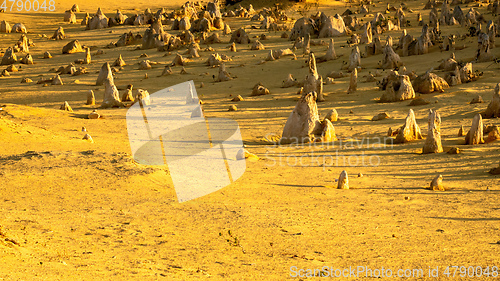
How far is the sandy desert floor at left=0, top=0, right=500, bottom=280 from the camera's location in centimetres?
500

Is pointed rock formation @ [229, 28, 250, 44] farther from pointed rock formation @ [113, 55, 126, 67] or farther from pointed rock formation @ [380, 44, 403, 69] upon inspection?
pointed rock formation @ [380, 44, 403, 69]

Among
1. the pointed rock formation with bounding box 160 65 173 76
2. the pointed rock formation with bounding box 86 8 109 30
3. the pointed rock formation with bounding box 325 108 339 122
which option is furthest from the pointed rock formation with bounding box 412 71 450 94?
the pointed rock formation with bounding box 86 8 109 30

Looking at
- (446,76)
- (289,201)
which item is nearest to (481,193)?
(289,201)

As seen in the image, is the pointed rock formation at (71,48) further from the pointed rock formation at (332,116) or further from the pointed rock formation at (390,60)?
the pointed rock formation at (332,116)

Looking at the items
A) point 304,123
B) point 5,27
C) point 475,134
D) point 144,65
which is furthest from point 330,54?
point 5,27

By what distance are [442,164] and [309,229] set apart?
4.28 meters

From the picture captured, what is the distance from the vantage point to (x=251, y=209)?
682cm

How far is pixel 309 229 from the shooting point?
6.11m

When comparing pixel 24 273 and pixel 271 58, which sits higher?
pixel 24 273

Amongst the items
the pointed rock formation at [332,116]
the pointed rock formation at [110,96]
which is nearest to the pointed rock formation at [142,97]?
the pointed rock formation at [110,96]

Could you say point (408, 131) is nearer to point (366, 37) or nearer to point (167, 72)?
point (167, 72)

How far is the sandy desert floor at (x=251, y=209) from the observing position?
500cm

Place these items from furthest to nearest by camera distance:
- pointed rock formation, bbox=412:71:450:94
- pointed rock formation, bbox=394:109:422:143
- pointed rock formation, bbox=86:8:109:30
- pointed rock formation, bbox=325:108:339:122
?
1. pointed rock formation, bbox=86:8:109:30
2. pointed rock formation, bbox=412:71:450:94
3. pointed rock formation, bbox=325:108:339:122
4. pointed rock formation, bbox=394:109:422:143

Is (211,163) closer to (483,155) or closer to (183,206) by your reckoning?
(183,206)
